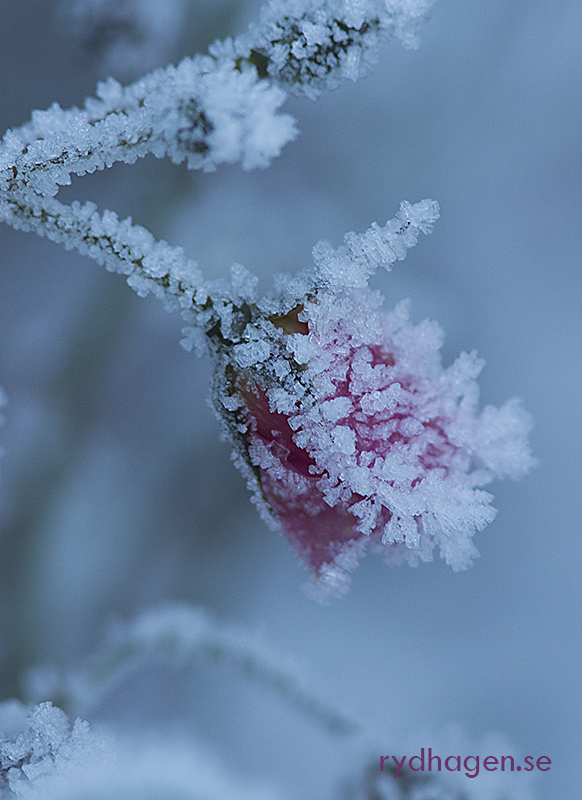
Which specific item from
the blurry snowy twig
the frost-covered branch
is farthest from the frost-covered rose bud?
the blurry snowy twig

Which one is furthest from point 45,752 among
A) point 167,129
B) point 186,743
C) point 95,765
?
point 167,129

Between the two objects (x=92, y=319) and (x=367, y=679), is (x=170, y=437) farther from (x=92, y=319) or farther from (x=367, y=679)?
(x=367, y=679)

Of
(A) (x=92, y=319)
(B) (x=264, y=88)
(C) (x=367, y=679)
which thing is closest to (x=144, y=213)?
(A) (x=92, y=319)

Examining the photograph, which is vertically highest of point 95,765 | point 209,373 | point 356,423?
point 209,373

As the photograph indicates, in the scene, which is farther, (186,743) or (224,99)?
(186,743)

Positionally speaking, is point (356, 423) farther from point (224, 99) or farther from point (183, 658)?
point (183, 658)

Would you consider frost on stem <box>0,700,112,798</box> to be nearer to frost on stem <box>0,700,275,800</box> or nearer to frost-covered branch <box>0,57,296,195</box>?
frost on stem <box>0,700,275,800</box>
